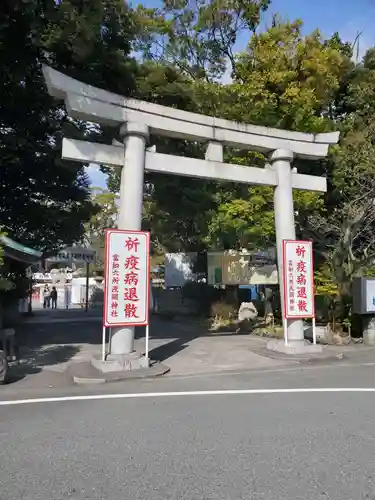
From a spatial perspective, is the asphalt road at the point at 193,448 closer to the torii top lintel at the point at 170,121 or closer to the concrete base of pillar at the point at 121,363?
the concrete base of pillar at the point at 121,363

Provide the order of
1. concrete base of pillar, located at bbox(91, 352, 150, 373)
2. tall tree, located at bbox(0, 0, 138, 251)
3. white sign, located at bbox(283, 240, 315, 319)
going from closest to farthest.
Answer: concrete base of pillar, located at bbox(91, 352, 150, 373)
tall tree, located at bbox(0, 0, 138, 251)
white sign, located at bbox(283, 240, 315, 319)

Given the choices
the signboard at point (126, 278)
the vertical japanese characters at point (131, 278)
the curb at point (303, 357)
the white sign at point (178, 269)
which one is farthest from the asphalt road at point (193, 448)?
the white sign at point (178, 269)

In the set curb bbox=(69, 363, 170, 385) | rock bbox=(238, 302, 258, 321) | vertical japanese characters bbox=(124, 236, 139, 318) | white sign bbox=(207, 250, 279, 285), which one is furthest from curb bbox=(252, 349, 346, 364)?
rock bbox=(238, 302, 258, 321)

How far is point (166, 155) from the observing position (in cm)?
1074

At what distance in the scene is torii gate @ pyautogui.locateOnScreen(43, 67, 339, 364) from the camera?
385 inches

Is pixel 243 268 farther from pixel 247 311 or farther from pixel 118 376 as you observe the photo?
pixel 118 376

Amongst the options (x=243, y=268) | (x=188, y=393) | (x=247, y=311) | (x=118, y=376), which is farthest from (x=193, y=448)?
(x=247, y=311)

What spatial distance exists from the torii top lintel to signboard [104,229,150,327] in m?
2.46

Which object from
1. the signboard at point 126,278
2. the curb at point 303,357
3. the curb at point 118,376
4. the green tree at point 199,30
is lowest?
the curb at point 118,376

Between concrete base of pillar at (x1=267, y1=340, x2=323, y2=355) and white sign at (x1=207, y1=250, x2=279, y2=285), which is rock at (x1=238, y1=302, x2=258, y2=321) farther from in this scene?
concrete base of pillar at (x1=267, y1=340, x2=323, y2=355)

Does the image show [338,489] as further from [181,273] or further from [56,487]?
[181,273]

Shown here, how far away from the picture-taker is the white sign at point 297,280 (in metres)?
11.8

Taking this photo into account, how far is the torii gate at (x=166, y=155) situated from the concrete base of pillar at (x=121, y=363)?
0.37ft

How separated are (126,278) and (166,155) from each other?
2.93 metres
